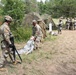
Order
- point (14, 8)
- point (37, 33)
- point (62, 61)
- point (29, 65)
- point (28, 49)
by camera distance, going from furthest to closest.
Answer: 1. point (14, 8)
2. point (37, 33)
3. point (28, 49)
4. point (62, 61)
5. point (29, 65)

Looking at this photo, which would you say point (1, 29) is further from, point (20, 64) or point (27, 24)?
point (27, 24)

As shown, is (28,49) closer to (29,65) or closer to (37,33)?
(37,33)

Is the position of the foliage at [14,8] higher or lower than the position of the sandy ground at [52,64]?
higher

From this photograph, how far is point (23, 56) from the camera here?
33.1 feet

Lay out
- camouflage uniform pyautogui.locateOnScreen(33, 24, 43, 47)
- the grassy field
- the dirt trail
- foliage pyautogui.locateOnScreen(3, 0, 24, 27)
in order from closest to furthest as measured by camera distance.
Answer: the grassy field → the dirt trail → camouflage uniform pyautogui.locateOnScreen(33, 24, 43, 47) → foliage pyautogui.locateOnScreen(3, 0, 24, 27)

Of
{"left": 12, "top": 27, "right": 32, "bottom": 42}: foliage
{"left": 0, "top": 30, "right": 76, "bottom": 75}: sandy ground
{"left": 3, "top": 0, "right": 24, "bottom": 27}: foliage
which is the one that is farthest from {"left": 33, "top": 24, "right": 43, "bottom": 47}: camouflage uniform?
{"left": 3, "top": 0, "right": 24, "bottom": 27}: foliage

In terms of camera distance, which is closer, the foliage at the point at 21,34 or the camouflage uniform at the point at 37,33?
the camouflage uniform at the point at 37,33

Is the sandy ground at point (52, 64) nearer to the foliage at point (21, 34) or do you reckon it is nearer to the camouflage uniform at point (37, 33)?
the camouflage uniform at point (37, 33)

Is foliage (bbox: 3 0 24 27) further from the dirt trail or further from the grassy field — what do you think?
the grassy field

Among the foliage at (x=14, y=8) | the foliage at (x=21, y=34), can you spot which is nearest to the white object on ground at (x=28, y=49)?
the foliage at (x=21, y=34)

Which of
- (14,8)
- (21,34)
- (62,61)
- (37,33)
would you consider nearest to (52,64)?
(62,61)

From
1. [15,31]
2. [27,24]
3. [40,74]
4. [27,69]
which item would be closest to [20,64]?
[27,69]

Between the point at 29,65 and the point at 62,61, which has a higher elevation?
the point at 29,65

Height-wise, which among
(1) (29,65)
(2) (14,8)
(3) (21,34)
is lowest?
(1) (29,65)
